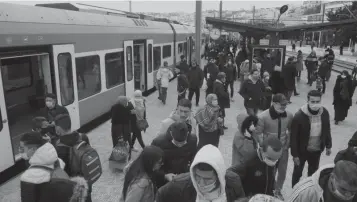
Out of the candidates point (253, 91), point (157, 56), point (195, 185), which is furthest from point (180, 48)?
point (195, 185)

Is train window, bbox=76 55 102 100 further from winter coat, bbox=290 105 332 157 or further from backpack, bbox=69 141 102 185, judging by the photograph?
winter coat, bbox=290 105 332 157

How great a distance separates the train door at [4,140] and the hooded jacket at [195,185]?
3.73 meters

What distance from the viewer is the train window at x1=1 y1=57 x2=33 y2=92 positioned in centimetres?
820

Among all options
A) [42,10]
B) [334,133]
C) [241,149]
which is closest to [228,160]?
[241,149]

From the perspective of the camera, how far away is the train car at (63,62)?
5.46m

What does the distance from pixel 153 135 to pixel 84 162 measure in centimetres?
486

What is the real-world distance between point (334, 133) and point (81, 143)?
7.05m

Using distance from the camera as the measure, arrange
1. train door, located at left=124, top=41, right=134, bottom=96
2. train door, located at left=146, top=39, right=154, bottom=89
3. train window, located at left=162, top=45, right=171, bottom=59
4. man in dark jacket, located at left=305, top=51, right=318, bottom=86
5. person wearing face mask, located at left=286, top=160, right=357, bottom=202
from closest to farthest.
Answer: person wearing face mask, located at left=286, top=160, right=357, bottom=202
train door, located at left=124, top=41, right=134, bottom=96
train door, located at left=146, top=39, right=154, bottom=89
train window, located at left=162, top=45, right=171, bottom=59
man in dark jacket, located at left=305, top=51, right=318, bottom=86

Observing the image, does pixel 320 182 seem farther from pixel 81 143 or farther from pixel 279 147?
pixel 81 143

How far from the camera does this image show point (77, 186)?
2.69 metres

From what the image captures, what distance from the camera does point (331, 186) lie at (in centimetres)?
225

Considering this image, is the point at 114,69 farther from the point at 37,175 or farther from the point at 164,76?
the point at 37,175

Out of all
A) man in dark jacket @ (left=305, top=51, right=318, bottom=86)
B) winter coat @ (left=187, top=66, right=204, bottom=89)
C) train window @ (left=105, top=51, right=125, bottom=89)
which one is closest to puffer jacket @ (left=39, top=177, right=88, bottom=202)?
train window @ (left=105, top=51, right=125, bottom=89)

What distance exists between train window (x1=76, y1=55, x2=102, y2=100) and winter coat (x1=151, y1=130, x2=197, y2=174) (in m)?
4.43
